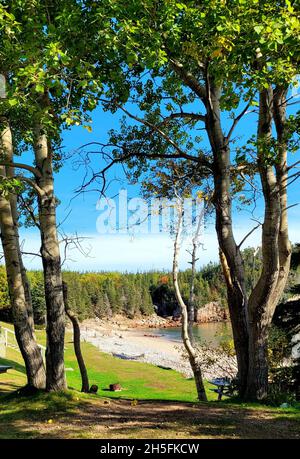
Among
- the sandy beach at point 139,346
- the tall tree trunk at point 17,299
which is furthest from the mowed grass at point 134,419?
the sandy beach at point 139,346

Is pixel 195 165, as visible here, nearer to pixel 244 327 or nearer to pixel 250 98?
pixel 244 327

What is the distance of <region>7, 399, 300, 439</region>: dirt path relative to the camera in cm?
612

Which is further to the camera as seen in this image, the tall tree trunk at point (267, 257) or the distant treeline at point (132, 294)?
the distant treeline at point (132, 294)

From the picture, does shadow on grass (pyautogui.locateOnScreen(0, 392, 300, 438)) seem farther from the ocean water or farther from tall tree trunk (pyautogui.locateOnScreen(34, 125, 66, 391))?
the ocean water

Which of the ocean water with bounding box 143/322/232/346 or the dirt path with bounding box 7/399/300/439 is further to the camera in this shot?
the ocean water with bounding box 143/322/232/346

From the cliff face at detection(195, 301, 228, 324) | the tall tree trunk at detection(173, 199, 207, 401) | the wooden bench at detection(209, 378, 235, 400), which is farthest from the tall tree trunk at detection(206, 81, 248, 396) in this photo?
the cliff face at detection(195, 301, 228, 324)

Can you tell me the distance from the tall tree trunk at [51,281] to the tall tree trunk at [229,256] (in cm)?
371

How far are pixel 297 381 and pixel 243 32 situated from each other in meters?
11.6

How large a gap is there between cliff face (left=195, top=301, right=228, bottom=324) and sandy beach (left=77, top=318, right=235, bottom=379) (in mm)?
18617

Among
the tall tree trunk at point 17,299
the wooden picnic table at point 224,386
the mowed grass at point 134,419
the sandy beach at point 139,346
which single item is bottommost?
the sandy beach at point 139,346

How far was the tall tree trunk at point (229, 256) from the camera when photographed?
959cm

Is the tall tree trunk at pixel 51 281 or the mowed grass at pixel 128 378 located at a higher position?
the tall tree trunk at pixel 51 281

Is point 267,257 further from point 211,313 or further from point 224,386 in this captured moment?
point 211,313

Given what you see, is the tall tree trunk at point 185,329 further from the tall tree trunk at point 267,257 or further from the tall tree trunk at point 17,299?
the tall tree trunk at point 17,299
